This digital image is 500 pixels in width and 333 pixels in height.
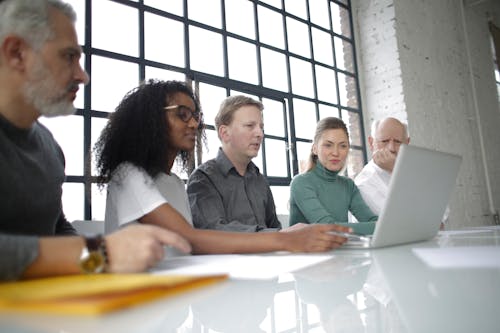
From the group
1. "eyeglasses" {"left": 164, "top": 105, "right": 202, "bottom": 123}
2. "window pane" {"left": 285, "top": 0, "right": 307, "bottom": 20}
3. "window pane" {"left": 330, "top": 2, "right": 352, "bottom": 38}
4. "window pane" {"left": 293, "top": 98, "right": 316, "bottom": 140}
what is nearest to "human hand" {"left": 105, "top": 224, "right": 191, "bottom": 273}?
"eyeglasses" {"left": 164, "top": 105, "right": 202, "bottom": 123}

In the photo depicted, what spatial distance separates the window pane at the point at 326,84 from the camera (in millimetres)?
3793

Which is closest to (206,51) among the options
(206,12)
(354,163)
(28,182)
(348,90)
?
(206,12)

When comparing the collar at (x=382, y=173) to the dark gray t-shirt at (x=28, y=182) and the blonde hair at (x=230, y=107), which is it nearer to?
the blonde hair at (x=230, y=107)

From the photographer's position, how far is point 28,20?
78cm

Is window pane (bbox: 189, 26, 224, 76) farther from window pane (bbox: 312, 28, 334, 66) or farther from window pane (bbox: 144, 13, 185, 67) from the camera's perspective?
window pane (bbox: 312, 28, 334, 66)

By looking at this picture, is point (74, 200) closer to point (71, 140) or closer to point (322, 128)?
point (71, 140)

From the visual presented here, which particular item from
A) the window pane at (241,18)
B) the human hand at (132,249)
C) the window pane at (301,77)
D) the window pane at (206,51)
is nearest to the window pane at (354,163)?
the window pane at (301,77)

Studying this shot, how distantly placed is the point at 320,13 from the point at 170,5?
1912 mm

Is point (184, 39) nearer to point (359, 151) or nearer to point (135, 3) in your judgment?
point (135, 3)

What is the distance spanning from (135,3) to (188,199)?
1.65 metres

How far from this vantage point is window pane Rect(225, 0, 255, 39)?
309 cm

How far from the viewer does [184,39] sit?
2.70m

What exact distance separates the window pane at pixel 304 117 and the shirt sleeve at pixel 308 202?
5.42 feet

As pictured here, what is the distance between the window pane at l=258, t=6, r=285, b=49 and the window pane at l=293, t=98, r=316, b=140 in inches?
22.1
